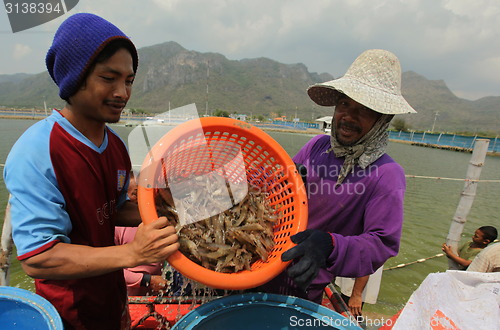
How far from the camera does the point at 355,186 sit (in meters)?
2.16

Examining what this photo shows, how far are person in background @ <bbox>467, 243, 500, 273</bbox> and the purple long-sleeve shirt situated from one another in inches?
127

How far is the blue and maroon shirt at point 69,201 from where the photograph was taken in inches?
50.5

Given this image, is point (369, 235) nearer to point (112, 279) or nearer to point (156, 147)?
point (156, 147)

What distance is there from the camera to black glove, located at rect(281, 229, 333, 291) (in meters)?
1.57

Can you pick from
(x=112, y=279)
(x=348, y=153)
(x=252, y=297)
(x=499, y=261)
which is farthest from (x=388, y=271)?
(x=112, y=279)

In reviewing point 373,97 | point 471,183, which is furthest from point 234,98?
point 373,97

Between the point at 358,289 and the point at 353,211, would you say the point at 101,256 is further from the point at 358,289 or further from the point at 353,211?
the point at 358,289

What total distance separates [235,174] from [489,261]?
4.23 metres

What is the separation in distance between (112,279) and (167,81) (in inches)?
7239

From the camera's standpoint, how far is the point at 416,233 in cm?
1071

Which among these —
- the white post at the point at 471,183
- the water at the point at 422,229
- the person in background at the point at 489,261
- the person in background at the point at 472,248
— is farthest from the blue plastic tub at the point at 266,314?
the person in background at the point at 472,248

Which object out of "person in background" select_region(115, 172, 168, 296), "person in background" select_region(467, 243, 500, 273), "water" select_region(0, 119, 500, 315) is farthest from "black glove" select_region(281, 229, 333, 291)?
"water" select_region(0, 119, 500, 315)

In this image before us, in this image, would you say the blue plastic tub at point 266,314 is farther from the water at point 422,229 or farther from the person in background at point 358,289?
the water at point 422,229

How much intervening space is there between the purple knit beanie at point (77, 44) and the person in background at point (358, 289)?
13.9 feet
